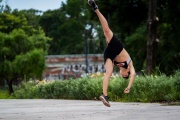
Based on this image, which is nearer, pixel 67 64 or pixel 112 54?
pixel 112 54

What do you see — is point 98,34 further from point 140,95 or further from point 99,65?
point 140,95

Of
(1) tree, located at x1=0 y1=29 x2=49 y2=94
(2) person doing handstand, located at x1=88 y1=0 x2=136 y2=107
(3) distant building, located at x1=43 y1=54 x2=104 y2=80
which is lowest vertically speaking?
(3) distant building, located at x1=43 y1=54 x2=104 y2=80

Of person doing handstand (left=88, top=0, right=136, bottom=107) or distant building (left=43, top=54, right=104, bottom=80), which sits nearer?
person doing handstand (left=88, top=0, right=136, bottom=107)

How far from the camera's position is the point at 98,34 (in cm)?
9475

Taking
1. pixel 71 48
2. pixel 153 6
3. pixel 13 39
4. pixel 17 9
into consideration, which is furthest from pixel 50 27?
pixel 153 6

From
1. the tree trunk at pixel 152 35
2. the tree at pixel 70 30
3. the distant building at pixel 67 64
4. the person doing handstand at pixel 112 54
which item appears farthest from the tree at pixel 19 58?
the tree at pixel 70 30

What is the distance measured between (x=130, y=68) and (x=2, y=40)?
30.2 meters

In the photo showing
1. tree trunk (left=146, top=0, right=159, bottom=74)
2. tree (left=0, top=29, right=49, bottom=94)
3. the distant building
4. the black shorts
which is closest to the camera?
the black shorts

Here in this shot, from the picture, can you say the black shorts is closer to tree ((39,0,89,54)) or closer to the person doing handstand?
the person doing handstand

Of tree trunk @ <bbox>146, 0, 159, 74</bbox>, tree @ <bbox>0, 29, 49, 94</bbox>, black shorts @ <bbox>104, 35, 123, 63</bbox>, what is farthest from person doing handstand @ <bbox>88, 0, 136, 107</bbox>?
tree @ <bbox>0, 29, 49, 94</bbox>

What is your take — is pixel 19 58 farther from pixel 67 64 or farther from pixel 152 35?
pixel 67 64

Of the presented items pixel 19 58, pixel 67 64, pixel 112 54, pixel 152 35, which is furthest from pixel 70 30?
pixel 112 54

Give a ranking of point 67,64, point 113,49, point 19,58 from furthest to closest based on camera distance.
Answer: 1. point 67,64
2. point 19,58
3. point 113,49

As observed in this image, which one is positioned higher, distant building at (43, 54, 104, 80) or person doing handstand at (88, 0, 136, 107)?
person doing handstand at (88, 0, 136, 107)
